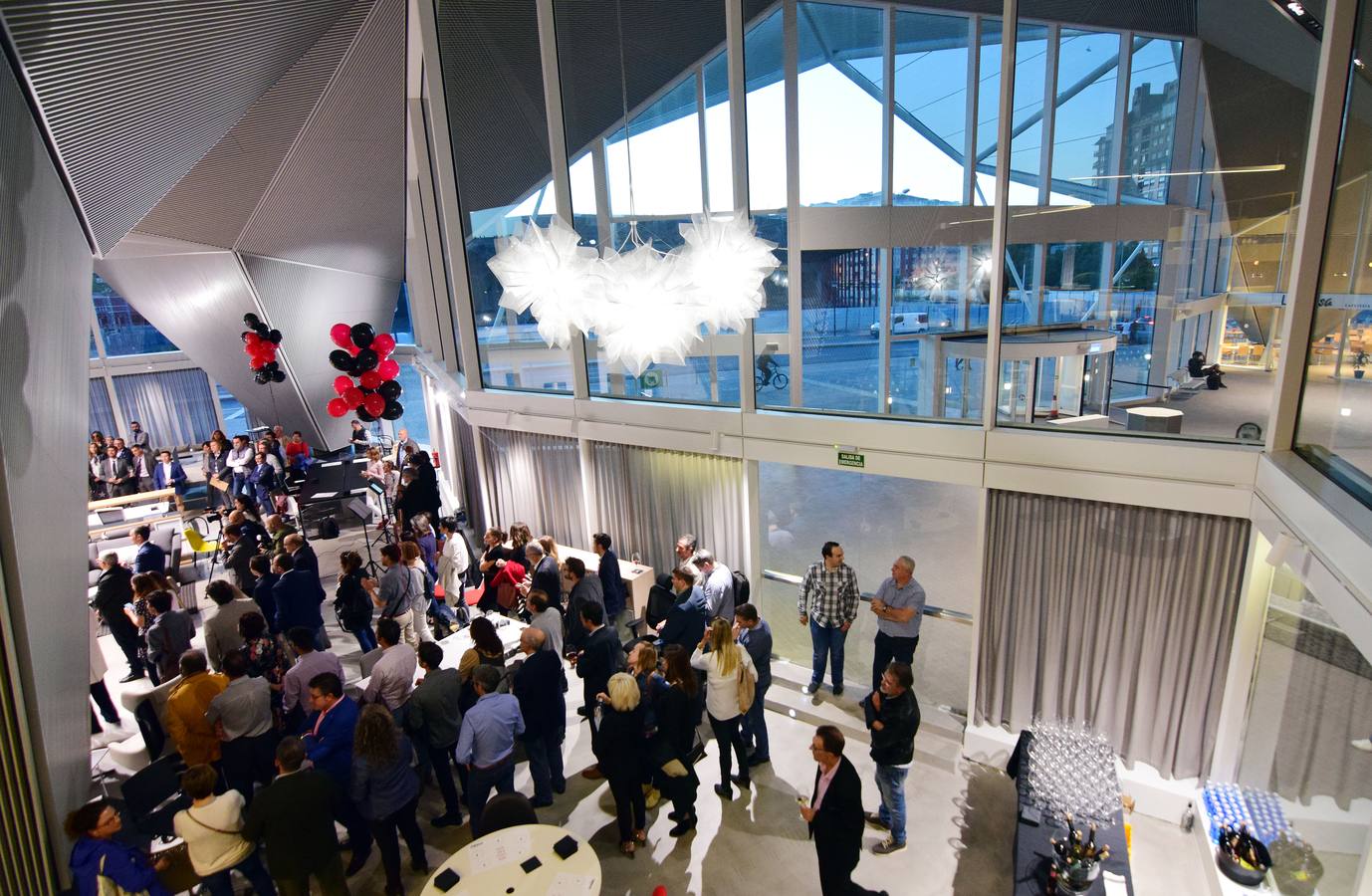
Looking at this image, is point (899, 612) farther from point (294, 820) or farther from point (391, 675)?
point (294, 820)

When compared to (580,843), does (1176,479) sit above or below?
above

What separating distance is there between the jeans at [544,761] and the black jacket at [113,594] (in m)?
4.53

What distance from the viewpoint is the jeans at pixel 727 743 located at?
4.70 meters

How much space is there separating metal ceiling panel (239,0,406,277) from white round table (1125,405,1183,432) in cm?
918

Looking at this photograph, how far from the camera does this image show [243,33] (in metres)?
5.82

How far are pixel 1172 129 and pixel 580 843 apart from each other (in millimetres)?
5526

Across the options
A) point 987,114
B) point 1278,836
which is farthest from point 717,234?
point 1278,836

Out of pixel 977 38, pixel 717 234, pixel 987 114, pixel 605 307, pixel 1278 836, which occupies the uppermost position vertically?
pixel 977 38

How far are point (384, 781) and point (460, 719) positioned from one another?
30.1 inches

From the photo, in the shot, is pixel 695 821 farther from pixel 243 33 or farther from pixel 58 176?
pixel 243 33

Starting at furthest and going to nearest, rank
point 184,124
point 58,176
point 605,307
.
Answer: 1. point 184,124
2. point 58,176
3. point 605,307

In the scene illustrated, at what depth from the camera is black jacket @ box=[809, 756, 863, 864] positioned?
343cm

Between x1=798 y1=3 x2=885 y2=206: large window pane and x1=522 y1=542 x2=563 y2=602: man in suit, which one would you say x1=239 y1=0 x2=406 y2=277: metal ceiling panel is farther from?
x1=522 y1=542 x2=563 y2=602: man in suit

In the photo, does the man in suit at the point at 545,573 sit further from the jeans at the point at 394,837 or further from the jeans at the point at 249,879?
the jeans at the point at 249,879
